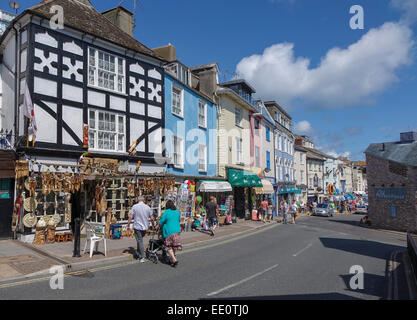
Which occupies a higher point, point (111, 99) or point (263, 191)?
point (111, 99)

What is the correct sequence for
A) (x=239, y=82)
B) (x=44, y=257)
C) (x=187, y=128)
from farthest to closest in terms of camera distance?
(x=239, y=82)
(x=187, y=128)
(x=44, y=257)

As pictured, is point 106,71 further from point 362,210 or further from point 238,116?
point 362,210

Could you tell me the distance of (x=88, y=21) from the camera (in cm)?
1452

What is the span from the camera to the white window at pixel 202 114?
21.1m

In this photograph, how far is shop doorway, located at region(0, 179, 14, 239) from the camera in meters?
11.3

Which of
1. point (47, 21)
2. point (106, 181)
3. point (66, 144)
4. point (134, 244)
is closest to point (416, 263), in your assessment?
point (134, 244)

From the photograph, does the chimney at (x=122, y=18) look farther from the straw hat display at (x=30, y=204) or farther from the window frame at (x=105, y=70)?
the straw hat display at (x=30, y=204)

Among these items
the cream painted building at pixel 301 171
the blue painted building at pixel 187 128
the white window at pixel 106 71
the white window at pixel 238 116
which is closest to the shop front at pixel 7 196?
the white window at pixel 106 71

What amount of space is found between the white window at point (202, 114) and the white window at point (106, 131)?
7278 mm

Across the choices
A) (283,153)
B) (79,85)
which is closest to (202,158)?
(79,85)

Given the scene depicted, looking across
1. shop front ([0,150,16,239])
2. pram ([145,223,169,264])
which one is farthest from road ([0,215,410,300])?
shop front ([0,150,16,239])

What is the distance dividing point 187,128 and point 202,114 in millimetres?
2610

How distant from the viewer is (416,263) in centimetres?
756

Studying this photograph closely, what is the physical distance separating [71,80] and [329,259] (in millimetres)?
11758
